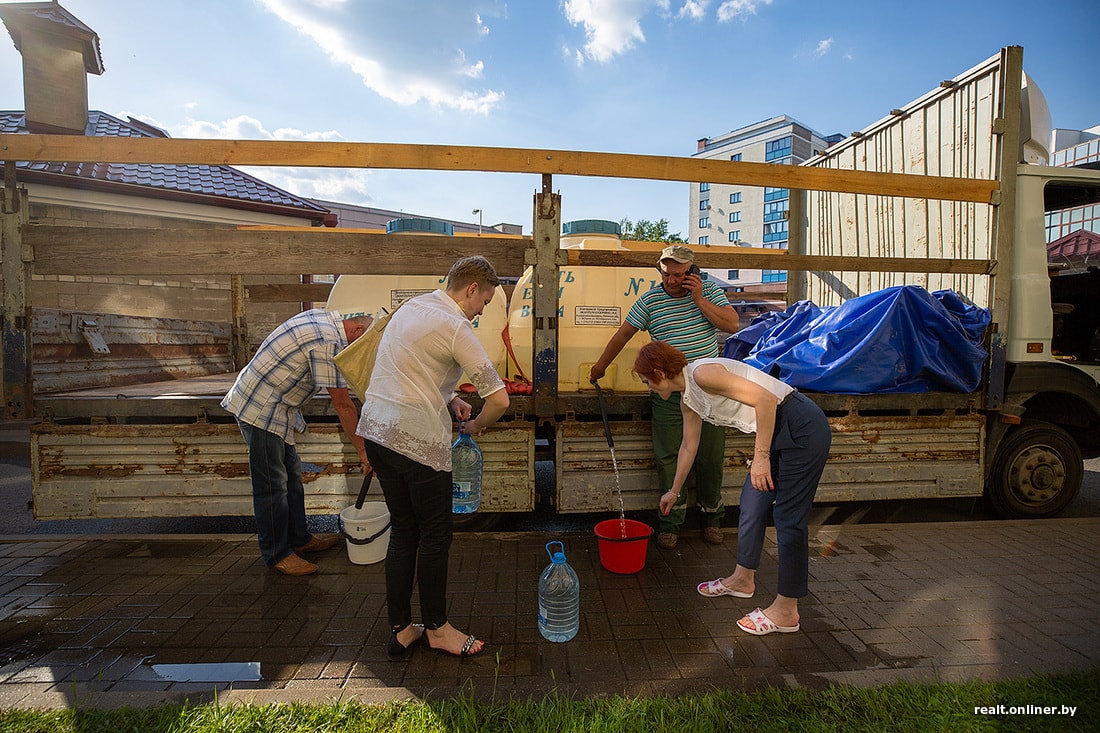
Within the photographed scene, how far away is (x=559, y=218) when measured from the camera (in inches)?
147

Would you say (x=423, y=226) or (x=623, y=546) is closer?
(x=623, y=546)

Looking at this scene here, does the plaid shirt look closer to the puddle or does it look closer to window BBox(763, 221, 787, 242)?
the puddle

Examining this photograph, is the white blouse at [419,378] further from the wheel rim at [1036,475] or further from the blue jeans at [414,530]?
the wheel rim at [1036,475]

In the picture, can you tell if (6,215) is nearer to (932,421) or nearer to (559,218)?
(559,218)

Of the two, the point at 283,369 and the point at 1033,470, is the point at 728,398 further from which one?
the point at 1033,470

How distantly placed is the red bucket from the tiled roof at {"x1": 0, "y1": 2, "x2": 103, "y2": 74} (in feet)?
42.5

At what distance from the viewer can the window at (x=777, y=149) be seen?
57.1 m

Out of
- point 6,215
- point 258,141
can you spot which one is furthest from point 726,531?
point 6,215

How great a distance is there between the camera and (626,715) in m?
2.19

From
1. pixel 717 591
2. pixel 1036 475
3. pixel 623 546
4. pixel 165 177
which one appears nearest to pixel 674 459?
pixel 623 546

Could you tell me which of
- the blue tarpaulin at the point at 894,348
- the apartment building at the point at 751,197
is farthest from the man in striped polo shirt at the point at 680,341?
the apartment building at the point at 751,197

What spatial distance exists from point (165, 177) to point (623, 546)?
40.6ft

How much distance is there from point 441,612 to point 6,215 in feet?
12.0

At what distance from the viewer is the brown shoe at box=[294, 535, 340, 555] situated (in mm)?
3795
